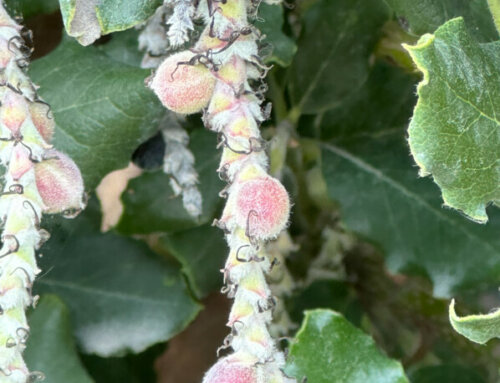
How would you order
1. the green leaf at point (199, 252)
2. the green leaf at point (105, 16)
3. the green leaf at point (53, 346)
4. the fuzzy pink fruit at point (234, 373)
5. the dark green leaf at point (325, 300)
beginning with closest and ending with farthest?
1. the fuzzy pink fruit at point (234, 373)
2. the green leaf at point (105, 16)
3. the green leaf at point (53, 346)
4. the green leaf at point (199, 252)
5. the dark green leaf at point (325, 300)

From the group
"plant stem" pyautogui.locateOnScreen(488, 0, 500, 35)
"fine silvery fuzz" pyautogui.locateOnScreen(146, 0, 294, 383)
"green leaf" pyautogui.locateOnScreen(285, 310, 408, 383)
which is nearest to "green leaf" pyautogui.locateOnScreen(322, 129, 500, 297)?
"green leaf" pyautogui.locateOnScreen(285, 310, 408, 383)

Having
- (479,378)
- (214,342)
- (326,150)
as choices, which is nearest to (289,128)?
(326,150)

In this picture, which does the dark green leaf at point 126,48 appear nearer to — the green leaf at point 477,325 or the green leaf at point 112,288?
the green leaf at point 112,288

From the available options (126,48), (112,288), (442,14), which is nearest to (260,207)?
(442,14)

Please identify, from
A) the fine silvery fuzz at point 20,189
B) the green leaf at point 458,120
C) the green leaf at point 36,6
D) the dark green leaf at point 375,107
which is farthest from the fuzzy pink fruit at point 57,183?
the dark green leaf at point 375,107

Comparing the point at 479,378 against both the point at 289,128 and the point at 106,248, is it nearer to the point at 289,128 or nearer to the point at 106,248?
the point at 289,128

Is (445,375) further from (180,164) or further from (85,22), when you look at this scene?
(85,22)
